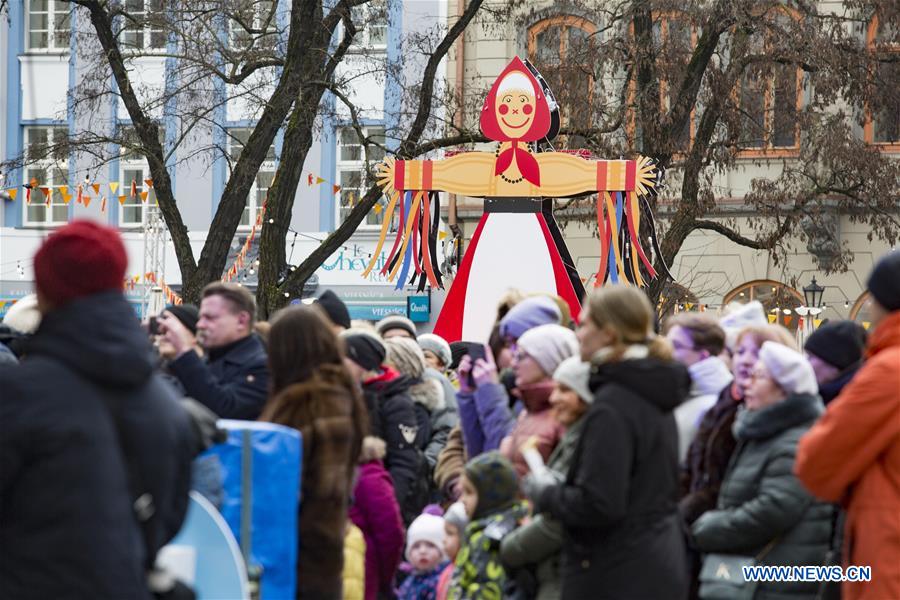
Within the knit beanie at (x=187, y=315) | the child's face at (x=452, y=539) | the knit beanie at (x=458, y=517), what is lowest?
the child's face at (x=452, y=539)

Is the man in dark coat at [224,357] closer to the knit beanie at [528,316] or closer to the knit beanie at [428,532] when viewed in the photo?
the knit beanie at [428,532]

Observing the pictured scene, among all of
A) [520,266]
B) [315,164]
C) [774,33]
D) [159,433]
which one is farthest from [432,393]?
[315,164]

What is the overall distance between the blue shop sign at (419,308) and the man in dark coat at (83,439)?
74.6 feet

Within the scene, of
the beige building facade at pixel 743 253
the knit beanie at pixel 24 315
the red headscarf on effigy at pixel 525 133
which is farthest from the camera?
the beige building facade at pixel 743 253

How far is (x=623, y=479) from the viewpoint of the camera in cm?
433

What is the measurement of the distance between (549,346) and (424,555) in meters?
1.20

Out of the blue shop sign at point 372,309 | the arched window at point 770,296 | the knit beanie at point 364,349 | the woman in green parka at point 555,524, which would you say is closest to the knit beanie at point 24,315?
the knit beanie at point 364,349

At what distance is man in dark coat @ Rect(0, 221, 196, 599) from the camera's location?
3.39 metres

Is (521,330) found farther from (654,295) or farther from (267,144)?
(654,295)

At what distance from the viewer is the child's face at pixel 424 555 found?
606 centimetres

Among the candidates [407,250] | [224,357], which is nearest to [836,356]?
[224,357]

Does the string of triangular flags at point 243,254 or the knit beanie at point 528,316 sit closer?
the knit beanie at point 528,316

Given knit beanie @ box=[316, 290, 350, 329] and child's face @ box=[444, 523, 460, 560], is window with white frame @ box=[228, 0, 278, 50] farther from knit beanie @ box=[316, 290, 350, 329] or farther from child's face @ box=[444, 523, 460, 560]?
child's face @ box=[444, 523, 460, 560]

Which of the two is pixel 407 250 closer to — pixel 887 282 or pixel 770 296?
pixel 887 282
